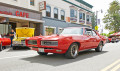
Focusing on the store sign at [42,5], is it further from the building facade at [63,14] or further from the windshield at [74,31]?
the windshield at [74,31]

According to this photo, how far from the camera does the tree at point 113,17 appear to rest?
42.1 meters

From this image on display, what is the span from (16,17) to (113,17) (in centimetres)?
3750

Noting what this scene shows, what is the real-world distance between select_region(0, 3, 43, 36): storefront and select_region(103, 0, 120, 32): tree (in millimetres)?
32428

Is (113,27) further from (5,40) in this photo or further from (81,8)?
(5,40)

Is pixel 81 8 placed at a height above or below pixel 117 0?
below

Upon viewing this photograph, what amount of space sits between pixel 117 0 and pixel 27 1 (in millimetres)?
38144

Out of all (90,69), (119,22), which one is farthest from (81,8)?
(90,69)

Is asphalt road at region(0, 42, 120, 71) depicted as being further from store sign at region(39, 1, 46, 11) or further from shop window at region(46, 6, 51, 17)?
shop window at region(46, 6, 51, 17)

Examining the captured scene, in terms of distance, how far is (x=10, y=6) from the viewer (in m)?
14.5

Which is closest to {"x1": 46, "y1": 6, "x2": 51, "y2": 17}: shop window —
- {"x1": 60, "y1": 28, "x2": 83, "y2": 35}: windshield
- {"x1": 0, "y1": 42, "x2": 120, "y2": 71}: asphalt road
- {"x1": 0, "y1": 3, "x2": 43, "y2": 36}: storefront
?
{"x1": 0, "y1": 3, "x2": 43, "y2": 36}: storefront

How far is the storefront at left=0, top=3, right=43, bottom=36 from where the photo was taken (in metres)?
13.7

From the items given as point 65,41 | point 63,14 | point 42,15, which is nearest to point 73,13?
point 63,14

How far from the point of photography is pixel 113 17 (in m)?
42.7

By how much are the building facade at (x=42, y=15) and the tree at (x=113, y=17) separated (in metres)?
18.3
